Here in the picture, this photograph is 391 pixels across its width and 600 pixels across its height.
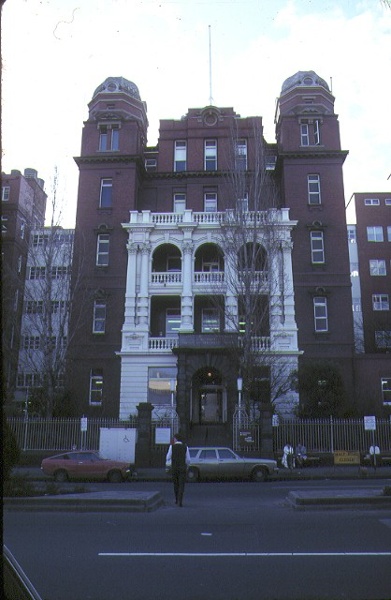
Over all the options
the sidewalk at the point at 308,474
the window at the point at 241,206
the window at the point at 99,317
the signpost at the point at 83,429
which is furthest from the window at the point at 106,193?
the sidewalk at the point at 308,474

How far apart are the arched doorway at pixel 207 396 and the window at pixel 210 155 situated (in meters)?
16.5

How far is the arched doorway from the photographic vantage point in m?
36.6

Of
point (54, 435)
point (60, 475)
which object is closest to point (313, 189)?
point (54, 435)

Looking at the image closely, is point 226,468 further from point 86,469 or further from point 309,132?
point 309,132

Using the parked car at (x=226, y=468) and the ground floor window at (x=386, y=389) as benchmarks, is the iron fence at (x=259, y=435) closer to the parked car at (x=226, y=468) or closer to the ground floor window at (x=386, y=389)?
the parked car at (x=226, y=468)

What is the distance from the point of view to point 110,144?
4291cm

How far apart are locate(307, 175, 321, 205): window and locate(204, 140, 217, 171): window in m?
7.52

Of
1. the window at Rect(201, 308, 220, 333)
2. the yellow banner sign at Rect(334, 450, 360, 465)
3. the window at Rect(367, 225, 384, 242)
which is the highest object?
the window at Rect(367, 225, 384, 242)

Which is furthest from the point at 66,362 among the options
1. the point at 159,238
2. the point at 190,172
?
the point at 190,172

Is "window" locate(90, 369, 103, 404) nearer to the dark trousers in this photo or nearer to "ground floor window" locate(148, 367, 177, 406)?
"ground floor window" locate(148, 367, 177, 406)

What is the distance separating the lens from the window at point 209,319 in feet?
128

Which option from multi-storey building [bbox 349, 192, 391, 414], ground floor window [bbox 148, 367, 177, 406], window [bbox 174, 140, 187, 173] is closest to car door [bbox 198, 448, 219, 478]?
ground floor window [bbox 148, 367, 177, 406]

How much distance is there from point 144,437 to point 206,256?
15.8m

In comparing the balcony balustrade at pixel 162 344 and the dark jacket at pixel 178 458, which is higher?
the balcony balustrade at pixel 162 344
